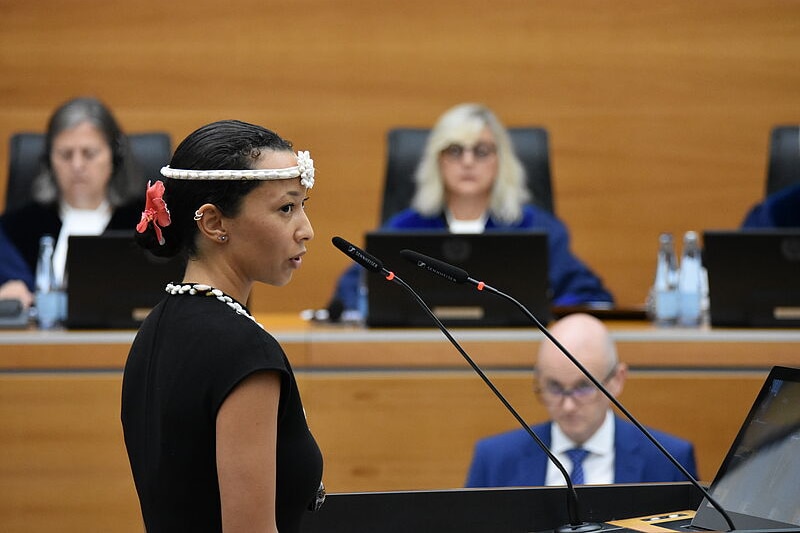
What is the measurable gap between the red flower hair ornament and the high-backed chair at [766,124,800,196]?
360cm

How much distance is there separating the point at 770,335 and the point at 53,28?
340 cm

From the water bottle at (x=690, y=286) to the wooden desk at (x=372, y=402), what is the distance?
198 mm

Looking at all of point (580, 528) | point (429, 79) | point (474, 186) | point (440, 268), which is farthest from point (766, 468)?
point (429, 79)

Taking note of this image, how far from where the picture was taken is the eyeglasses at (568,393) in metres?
2.84

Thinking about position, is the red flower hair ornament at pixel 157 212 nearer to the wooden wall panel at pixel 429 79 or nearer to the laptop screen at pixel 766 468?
the laptop screen at pixel 766 468

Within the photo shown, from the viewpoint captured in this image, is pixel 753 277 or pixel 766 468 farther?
pixel 753 277

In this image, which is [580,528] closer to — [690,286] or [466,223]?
[690,286]

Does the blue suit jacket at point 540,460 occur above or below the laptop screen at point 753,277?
below

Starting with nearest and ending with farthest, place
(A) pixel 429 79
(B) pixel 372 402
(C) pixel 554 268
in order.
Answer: (B) pixel 372 402
(C) pixel 554 268
(A) pixel 429 79

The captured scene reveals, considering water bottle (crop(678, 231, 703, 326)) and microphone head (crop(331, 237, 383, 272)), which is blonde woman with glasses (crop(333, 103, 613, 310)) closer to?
water bottle (crop(678, 231, 703, 326))

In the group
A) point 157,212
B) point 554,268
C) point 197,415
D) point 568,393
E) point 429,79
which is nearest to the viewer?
point 197,415

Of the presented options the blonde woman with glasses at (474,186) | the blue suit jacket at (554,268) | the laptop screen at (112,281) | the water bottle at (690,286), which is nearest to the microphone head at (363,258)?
the laptop screen at (112,281)

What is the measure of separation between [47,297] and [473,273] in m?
1.24

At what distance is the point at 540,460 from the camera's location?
2.85m
